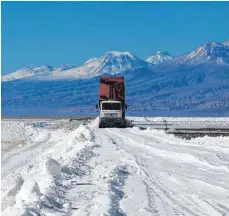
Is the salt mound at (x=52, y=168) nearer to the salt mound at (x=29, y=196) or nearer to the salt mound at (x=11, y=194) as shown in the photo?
the salt mound at (x=11, y=194)

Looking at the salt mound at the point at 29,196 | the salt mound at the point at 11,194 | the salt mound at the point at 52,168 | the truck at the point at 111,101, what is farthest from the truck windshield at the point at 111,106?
the salt mound at the point at 29,196

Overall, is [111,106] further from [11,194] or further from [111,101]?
[11,194]

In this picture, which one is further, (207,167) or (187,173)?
(207,167)

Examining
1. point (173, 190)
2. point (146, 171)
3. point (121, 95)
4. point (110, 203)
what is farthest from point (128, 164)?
point (121, 95)

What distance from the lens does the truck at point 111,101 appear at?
52.0 m

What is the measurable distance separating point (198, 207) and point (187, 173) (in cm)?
590

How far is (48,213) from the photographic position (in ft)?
34.2

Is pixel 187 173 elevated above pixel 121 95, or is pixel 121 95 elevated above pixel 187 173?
pixel 121 95

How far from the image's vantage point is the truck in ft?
171

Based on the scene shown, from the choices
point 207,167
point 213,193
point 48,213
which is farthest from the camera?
point 207,167

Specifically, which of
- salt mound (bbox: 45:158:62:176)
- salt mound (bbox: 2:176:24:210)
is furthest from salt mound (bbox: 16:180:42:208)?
salt mound (bbox: 45:158:62:176)

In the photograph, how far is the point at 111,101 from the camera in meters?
51.9

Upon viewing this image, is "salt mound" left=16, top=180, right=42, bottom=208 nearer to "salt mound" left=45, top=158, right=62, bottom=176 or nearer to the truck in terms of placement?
"salt mound" left=45, top=158, right=62, bottom=176

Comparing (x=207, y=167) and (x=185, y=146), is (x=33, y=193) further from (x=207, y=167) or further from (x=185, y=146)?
(x=185, y=146)
